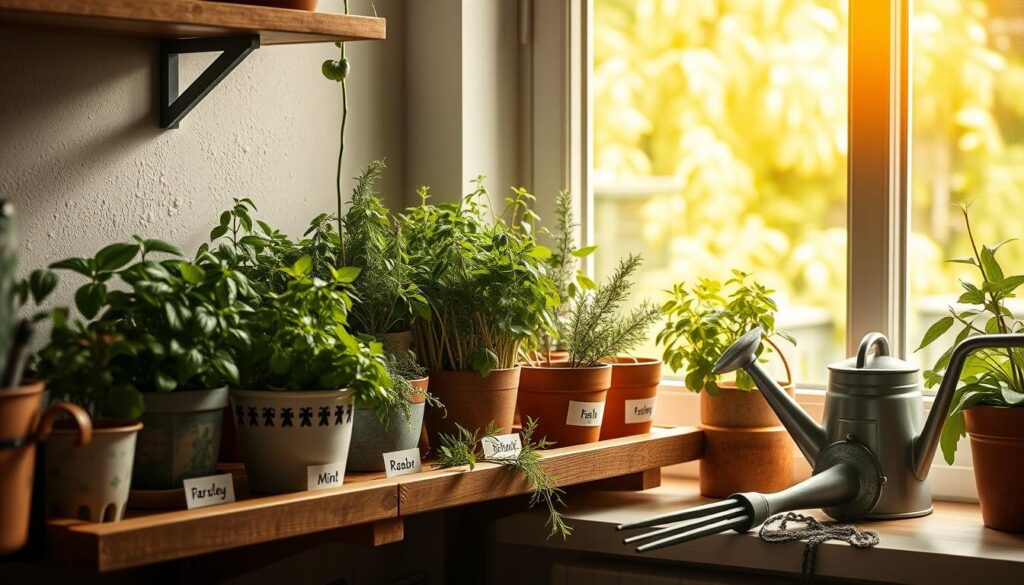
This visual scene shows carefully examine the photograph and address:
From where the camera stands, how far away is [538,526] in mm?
1848

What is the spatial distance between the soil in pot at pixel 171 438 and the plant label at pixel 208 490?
0.02 metres

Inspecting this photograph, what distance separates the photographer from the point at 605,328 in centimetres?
183

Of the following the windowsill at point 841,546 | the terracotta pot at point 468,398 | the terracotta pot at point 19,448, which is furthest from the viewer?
the terracotta pot at point 468,398

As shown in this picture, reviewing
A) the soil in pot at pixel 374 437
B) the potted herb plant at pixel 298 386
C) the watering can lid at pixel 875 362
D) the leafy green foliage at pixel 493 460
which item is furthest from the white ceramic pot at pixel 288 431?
the watering can lid at pixel 875 362

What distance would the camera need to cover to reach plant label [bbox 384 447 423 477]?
152 cm

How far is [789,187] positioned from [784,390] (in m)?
0.42

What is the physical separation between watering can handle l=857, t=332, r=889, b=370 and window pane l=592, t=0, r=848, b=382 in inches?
8.5

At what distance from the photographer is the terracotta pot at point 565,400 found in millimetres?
1770

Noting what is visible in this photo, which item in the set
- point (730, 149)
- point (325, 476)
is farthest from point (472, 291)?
point (730, 149)

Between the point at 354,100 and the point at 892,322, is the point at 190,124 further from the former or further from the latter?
the point at 892,322

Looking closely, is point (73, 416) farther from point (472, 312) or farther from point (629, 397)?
point (629, 397)

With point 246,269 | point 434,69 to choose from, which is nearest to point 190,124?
point 246,269

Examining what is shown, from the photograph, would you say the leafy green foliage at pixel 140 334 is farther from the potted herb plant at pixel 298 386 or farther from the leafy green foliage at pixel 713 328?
the leafy green foliage at pixel 713 328

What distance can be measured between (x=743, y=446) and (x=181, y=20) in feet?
3.61
